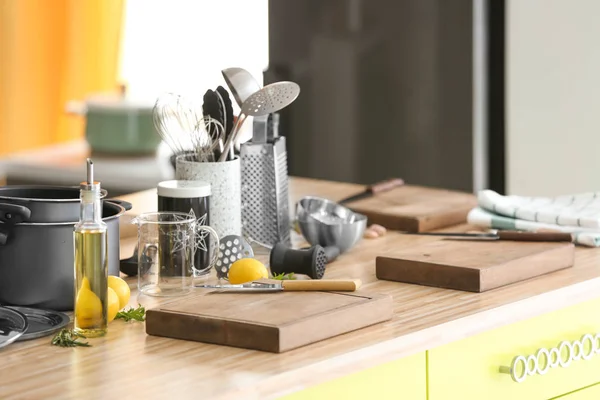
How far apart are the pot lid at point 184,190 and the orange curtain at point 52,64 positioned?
2.15 meters

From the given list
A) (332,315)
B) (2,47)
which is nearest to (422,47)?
(2,47)

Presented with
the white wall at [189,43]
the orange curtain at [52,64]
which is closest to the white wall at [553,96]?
the white wall at [189,43]

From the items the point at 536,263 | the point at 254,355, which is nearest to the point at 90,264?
the point at 254,355

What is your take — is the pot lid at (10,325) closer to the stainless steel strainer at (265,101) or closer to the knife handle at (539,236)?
the stainless steel strainer at (265,101)

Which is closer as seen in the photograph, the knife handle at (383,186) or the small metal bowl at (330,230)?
the small metal bowl at (330,230)

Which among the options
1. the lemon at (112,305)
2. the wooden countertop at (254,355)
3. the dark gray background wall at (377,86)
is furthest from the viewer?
the dark gray background wall at (377,86)

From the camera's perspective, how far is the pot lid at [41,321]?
1.31 m

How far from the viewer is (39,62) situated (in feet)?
12.2

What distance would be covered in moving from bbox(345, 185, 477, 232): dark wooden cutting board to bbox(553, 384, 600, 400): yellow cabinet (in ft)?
1.38

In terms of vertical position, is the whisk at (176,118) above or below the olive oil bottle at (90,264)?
above

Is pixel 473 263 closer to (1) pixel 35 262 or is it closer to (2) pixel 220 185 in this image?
(2) pixel 220 185

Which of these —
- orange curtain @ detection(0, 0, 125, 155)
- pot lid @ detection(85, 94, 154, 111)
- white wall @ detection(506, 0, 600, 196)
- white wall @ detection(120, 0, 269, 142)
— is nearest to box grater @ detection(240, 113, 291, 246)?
pot lid @ detection(85, 94, 154, 111)

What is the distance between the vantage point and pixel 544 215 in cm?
190

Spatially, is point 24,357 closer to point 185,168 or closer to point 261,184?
point 185,168
